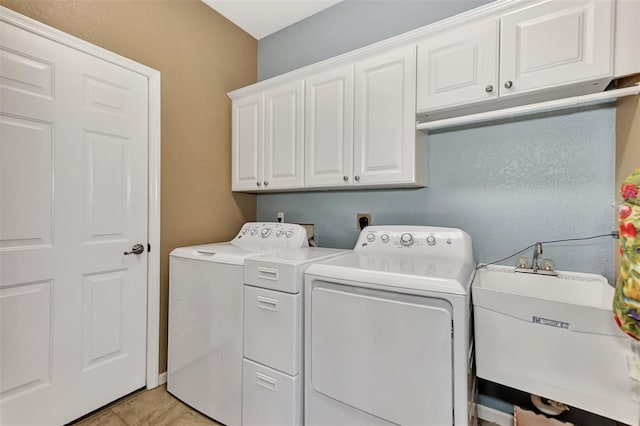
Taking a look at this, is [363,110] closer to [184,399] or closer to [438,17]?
[438,17]

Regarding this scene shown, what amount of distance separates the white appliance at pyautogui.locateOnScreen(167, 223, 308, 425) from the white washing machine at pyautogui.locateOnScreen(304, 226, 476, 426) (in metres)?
0.45

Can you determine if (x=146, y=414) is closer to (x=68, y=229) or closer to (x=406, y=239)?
(x=68, y=229)

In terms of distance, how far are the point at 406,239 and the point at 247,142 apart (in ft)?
4.92

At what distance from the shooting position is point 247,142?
2.35 meters

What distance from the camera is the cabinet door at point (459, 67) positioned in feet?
4.62

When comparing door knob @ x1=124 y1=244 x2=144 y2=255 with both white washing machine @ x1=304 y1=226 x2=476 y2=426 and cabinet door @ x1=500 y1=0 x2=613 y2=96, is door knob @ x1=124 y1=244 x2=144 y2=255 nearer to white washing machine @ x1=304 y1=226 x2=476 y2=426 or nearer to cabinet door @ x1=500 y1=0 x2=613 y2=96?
white washing machine @ x1=304 y1=226 x2=476 y2=426

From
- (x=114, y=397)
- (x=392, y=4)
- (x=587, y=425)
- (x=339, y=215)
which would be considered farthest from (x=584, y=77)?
(x=114, y=397)

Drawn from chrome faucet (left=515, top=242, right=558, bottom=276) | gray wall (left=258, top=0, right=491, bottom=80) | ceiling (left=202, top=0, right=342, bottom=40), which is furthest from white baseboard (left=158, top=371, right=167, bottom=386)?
ceiling (left=202, top=0, right=342, bottom=40)

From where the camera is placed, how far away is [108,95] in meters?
1.74

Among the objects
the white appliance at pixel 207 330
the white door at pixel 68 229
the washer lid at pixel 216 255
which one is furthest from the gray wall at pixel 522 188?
the white door at pixel 68 229

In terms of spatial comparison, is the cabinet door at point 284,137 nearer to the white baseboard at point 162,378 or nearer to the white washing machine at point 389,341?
the white washing machine at point 389,341

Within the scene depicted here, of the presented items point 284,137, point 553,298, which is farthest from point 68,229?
point 553,298

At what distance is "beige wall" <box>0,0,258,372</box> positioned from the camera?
5.69 feet

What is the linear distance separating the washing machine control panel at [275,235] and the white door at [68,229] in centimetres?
72
